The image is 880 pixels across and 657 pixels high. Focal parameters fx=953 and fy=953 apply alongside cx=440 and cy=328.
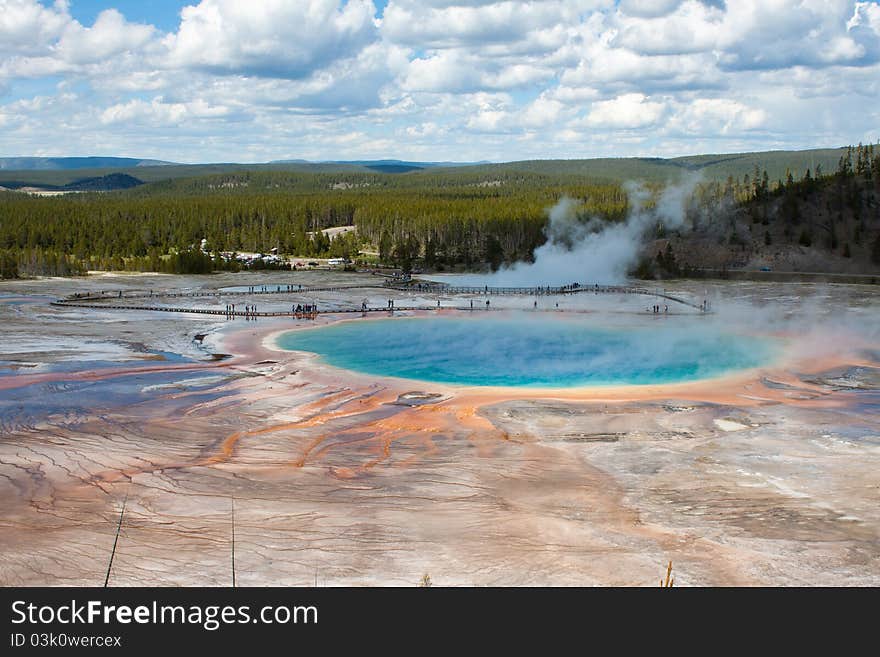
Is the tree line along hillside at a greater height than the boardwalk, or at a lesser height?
greater

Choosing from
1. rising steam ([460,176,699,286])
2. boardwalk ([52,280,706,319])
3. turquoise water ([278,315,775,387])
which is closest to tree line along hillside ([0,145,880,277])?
rising steam ([460,176,699,286])

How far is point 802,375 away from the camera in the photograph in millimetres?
26906

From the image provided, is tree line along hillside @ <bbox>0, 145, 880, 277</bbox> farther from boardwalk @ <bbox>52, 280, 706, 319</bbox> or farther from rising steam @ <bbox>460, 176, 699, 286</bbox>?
boardwalk @ <bbox>52, 280, 706, 319</bbox>

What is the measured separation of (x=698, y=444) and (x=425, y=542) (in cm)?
791

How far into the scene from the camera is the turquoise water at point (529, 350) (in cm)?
2723

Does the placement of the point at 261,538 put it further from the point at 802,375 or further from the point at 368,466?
the point at 802,375

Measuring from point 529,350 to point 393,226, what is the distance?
54.1 meters

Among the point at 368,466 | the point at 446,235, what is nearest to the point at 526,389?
the point at 368,466

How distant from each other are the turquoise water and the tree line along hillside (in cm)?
2894

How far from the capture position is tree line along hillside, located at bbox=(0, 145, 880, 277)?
66.2 meters

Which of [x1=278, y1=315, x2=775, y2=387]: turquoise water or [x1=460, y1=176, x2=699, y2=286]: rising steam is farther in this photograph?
[x1=460, y1=176, x2=699, y2=286]: rising steam

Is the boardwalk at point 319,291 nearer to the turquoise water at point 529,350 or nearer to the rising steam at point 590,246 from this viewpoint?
the rising steam at point 590,246

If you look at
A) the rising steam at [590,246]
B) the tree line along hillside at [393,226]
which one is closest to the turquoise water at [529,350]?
the rising steam at [590,246]

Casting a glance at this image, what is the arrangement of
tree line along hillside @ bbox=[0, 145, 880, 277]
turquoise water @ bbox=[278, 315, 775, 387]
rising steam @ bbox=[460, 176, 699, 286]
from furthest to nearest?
tree line along hillside @ bbox=[0, 145, 880, 277], rising steam @ bbox=[460, 176, 699, 286], turquoise water @ bbox=[278, 315, 775, 387]
